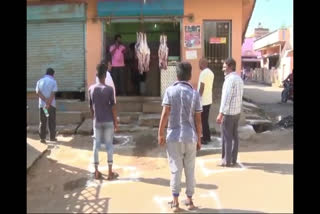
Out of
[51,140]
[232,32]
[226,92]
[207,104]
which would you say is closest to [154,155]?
[207,104]

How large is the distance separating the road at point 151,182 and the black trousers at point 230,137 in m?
0.24

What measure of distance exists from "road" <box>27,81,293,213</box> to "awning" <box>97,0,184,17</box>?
3.73m

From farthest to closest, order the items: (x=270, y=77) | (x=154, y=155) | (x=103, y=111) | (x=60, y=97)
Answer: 1. (x=270, y=77)
2. (x=60, y=97)
3. (x=154, y=155)
4. (x=103, y=111)

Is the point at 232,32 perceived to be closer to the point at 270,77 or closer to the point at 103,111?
the point at 103,111

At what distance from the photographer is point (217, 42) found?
1075cm

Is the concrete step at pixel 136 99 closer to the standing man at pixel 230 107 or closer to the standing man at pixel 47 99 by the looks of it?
the standing man at pixel 47 99

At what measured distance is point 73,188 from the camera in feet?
20.0

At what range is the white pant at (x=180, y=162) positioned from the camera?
16.5 ft

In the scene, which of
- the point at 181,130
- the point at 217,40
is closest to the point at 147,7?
the point at 217,40

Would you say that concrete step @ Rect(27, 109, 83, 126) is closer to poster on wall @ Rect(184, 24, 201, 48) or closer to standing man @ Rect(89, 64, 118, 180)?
poster on wall @ Rect(184, 24, 201, 48)

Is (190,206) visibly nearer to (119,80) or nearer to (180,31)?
(180,31)

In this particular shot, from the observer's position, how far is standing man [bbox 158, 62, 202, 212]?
5.03m
